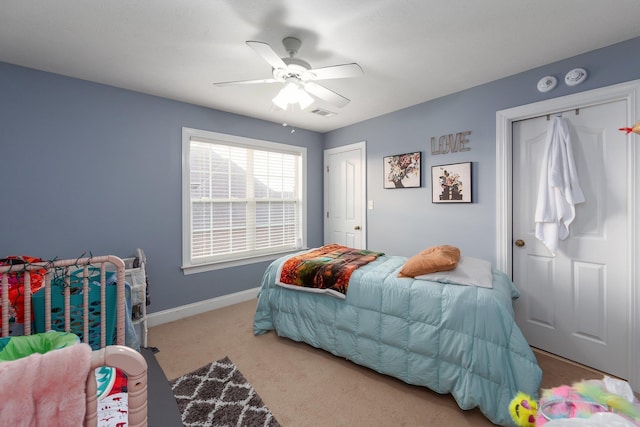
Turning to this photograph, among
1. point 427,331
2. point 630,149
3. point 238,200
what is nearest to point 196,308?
point 238,200

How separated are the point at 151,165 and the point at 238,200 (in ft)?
3.49

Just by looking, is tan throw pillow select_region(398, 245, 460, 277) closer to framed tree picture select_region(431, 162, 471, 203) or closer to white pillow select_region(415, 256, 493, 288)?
white pillow select_region(415, 256, 493, 288)

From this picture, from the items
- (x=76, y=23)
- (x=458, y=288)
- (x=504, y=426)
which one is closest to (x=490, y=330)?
(x=458, y=288)

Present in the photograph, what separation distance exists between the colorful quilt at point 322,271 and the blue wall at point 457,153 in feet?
3.04

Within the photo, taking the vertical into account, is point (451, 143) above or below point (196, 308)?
above

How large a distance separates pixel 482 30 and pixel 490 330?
6.54 feet

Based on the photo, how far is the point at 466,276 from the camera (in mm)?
1914

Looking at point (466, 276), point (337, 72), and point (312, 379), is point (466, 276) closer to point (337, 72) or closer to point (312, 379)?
point (312, 379)

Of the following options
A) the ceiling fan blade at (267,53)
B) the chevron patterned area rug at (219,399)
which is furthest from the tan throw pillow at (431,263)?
the ceiling fan blade at (267,53)

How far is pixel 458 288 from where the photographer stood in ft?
5.98

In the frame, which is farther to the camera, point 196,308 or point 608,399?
point 196,308

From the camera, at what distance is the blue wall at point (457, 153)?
2.15m

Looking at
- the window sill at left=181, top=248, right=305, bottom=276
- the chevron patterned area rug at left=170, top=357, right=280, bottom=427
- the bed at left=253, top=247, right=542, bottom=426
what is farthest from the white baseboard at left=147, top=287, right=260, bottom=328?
the bed at left=253, top=247, right=542, bottom=426

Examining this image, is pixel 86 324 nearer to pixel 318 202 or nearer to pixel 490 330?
pixel 490 330
